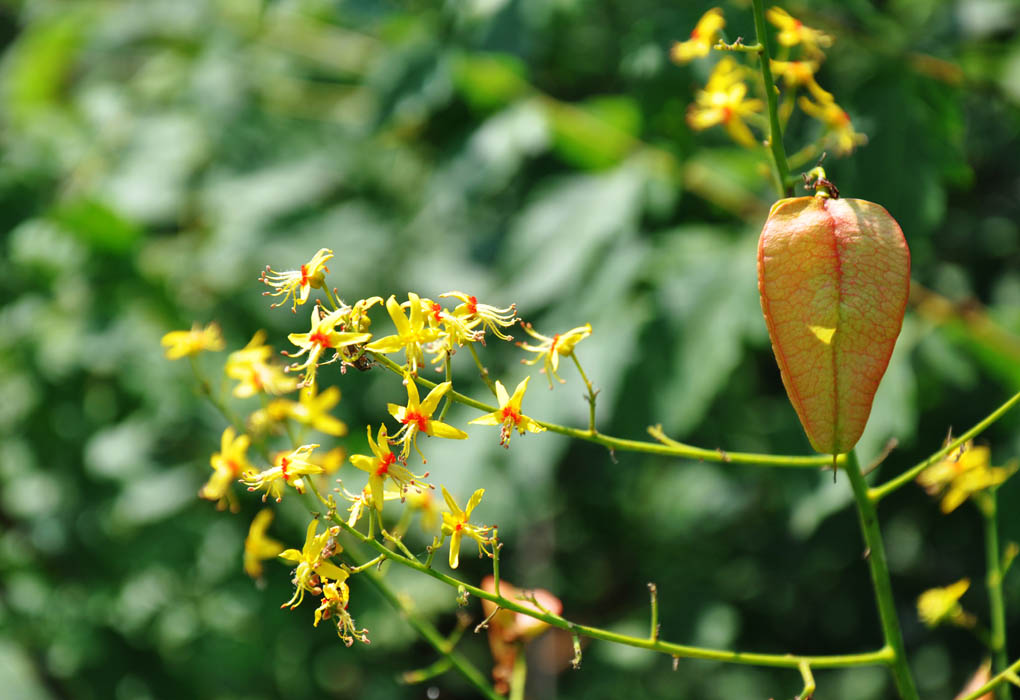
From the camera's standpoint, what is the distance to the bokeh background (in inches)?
82.8

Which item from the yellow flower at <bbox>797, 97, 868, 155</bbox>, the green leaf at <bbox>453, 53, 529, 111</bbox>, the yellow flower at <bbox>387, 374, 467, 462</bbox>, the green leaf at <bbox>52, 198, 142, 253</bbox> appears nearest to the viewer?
the yellow flower at <bbox>387, 374, 467, 462</bbox>

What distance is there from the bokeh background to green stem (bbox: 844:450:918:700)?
0.76m

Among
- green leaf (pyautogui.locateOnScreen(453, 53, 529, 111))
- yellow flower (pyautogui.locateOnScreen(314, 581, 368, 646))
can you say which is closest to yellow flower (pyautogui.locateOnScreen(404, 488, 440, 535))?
yellow flower (pyautogui.locateOnScreen(314, 581, 368, 646))

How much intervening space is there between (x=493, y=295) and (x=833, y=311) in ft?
4.69

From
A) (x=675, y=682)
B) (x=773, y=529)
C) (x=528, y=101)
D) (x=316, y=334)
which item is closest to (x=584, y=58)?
(x=528, y=101)

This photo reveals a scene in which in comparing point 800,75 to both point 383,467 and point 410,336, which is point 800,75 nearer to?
point 410,336

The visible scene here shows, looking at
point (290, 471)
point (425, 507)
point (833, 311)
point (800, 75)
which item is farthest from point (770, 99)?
point (425, 507)

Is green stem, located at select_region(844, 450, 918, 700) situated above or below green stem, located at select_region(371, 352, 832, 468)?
below

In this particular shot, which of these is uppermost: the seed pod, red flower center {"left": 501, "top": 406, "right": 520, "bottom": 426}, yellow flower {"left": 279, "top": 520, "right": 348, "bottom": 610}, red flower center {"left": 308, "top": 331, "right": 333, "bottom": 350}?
the seed pod

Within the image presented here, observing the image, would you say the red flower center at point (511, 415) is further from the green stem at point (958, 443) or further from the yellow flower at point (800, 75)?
the yellow flower at point (800, 75)

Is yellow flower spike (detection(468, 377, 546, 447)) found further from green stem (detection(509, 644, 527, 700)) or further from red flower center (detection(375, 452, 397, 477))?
green stem (detection(509, 644, 527, 700))

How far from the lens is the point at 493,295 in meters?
2.34

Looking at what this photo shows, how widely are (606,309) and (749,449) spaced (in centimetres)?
110

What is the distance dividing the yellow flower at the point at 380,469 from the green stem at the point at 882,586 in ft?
1.70
